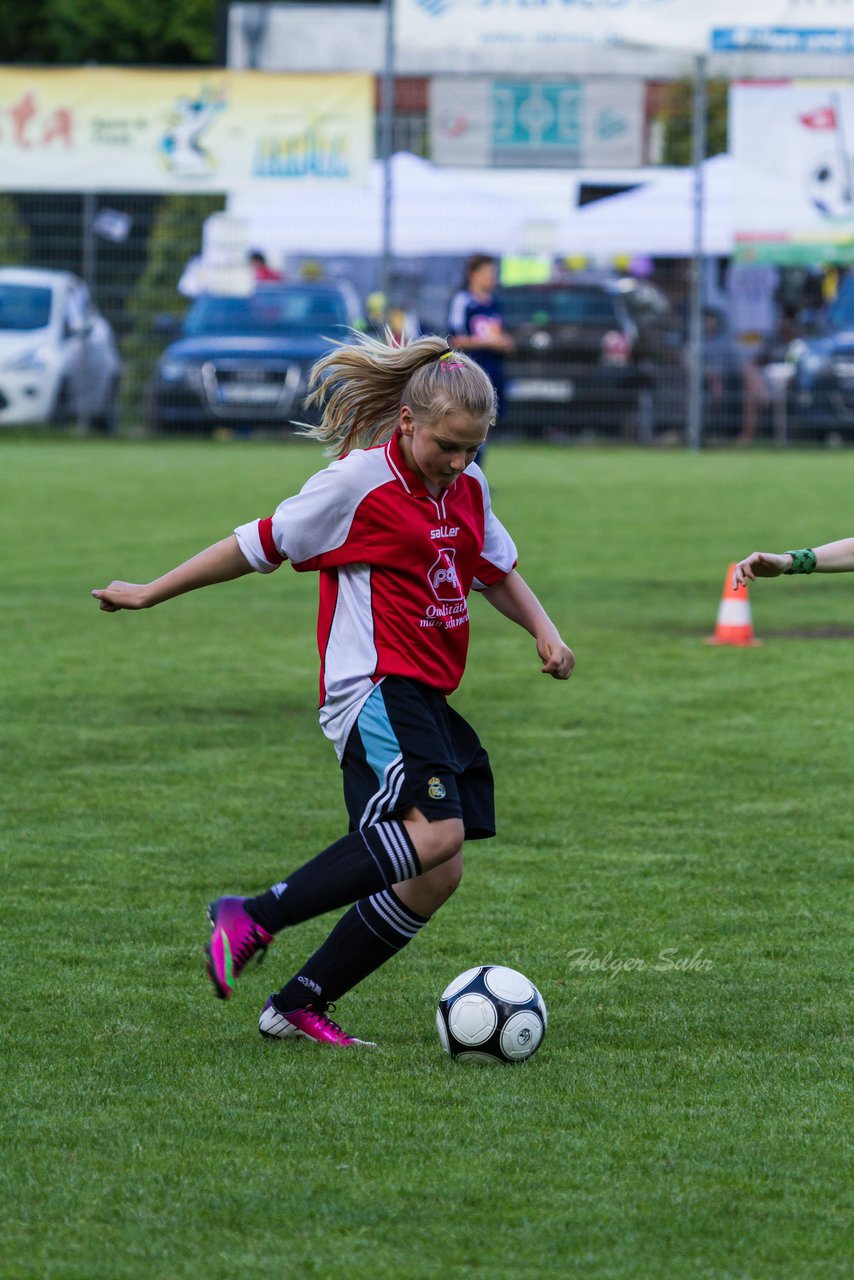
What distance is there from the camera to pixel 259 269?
23484 millimetres

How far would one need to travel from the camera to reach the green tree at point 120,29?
45.3 metres

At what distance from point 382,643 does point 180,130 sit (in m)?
20.1

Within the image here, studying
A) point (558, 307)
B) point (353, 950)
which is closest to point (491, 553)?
point (353, 950)

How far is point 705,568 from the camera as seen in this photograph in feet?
45.1

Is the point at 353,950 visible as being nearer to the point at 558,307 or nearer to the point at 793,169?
the point at 558,307

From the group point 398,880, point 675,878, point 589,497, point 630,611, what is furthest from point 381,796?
point 589,497

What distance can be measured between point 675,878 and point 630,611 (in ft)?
19.4

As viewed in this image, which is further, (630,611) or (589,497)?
(589,497)

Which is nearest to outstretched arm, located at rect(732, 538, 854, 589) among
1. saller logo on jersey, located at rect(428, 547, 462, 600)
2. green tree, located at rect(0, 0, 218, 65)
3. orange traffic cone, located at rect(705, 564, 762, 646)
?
saller logo on jersey, located at rect(428, 547, 462, 600)

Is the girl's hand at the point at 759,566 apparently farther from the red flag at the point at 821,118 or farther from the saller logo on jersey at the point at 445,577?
the red flag at the point at 821,118

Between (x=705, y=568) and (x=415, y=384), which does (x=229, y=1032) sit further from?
(x=705, y=568)

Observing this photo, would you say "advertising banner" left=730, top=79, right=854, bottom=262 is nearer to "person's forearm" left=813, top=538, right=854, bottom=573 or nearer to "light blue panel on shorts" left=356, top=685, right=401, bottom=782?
"person's forearm" left=813, top=538, right=854, bottom=573

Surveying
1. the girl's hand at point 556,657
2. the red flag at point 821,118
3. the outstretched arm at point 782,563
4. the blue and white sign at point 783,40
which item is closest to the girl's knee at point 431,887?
the girl's hand at point 556,657

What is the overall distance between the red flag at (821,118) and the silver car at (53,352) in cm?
812
